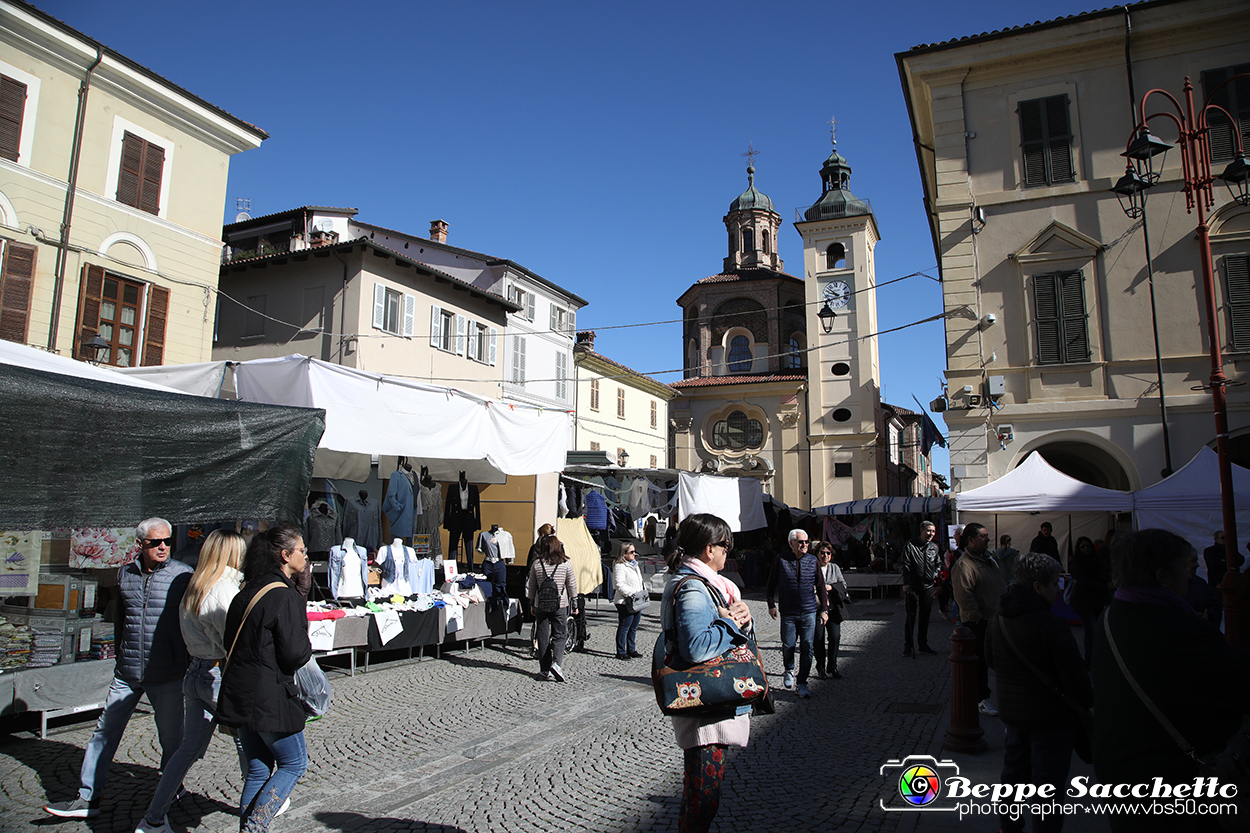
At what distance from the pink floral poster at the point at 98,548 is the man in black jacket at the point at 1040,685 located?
6.88 metres

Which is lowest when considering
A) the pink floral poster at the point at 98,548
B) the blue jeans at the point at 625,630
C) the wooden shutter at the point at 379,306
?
the blue jeans at the point at 625,630

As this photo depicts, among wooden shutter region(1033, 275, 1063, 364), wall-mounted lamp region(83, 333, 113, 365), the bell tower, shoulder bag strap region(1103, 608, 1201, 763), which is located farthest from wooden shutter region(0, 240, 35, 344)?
the bell tower

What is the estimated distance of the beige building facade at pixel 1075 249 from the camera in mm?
15312

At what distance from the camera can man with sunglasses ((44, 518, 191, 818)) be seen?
445 cm

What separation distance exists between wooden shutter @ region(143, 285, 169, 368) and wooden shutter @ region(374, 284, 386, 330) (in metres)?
5.74

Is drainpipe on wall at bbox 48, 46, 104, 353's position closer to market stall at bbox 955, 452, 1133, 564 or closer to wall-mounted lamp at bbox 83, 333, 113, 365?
wall-mounted lamp at bbox 83, 333, 113, 365

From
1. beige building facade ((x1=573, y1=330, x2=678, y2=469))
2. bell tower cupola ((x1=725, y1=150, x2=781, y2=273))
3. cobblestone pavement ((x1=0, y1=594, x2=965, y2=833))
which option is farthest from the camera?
bell tower cupola ((x1=725, y1=150, x2=781, y2=273))

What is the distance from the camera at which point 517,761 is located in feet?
18.9

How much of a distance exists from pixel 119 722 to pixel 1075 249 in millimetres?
17766

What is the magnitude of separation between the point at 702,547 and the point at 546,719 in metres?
4.33

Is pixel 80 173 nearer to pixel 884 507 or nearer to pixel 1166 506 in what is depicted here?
pixel 1166 506

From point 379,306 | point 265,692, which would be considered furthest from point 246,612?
point 379,306

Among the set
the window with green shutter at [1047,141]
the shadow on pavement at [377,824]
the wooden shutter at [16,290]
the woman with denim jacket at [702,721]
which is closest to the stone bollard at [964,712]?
the woman with denim jacket at [702,721]

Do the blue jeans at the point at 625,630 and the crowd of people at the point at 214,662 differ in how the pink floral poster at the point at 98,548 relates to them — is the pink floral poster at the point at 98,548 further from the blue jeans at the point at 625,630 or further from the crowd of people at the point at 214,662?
the blue jeans at the point at 625,630
